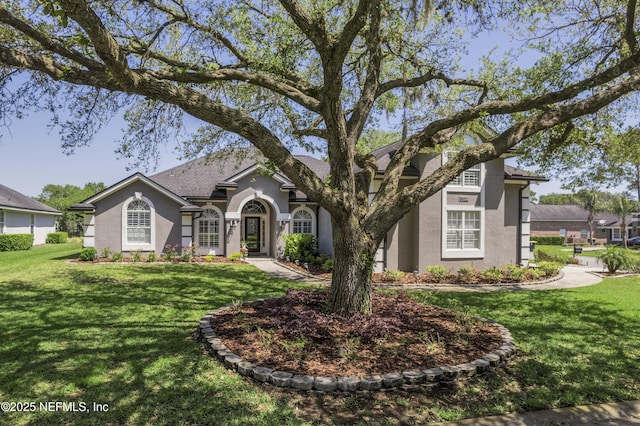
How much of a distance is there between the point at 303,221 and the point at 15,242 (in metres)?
A: 20.5

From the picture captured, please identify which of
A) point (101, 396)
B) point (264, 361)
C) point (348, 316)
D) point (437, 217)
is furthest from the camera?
point (437, 217)

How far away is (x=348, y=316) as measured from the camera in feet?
22.1

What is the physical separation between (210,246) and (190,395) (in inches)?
656

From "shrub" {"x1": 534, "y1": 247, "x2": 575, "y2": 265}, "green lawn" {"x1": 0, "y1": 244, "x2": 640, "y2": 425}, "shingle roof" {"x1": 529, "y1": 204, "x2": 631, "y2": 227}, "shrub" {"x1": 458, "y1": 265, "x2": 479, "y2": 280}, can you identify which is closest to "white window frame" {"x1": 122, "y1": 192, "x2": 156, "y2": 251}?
"green lawn" {"x1": 0, "y1": 244, "x2": 640, "y2": 425}

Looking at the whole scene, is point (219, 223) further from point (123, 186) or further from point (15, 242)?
point (15, 242)

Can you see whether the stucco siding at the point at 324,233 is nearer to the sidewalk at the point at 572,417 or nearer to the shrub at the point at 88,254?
the shrub at the point at 88,254

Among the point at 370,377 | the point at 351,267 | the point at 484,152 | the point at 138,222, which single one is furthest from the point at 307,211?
the point at 370,377

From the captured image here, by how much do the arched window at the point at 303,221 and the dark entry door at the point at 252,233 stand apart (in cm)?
266

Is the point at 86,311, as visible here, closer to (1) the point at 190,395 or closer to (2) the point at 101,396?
(2) the point at 101,396

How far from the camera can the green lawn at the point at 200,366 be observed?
4.08 m

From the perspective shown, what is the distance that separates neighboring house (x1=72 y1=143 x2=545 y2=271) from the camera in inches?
593

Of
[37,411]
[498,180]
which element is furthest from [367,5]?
[498,180]

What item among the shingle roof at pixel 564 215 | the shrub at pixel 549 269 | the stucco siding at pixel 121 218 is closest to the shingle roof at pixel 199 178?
the stucco siding at pixel 121 218

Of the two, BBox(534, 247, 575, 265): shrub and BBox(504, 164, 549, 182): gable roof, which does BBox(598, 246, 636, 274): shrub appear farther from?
BBox(504, 164, 549, 182): gable roof
